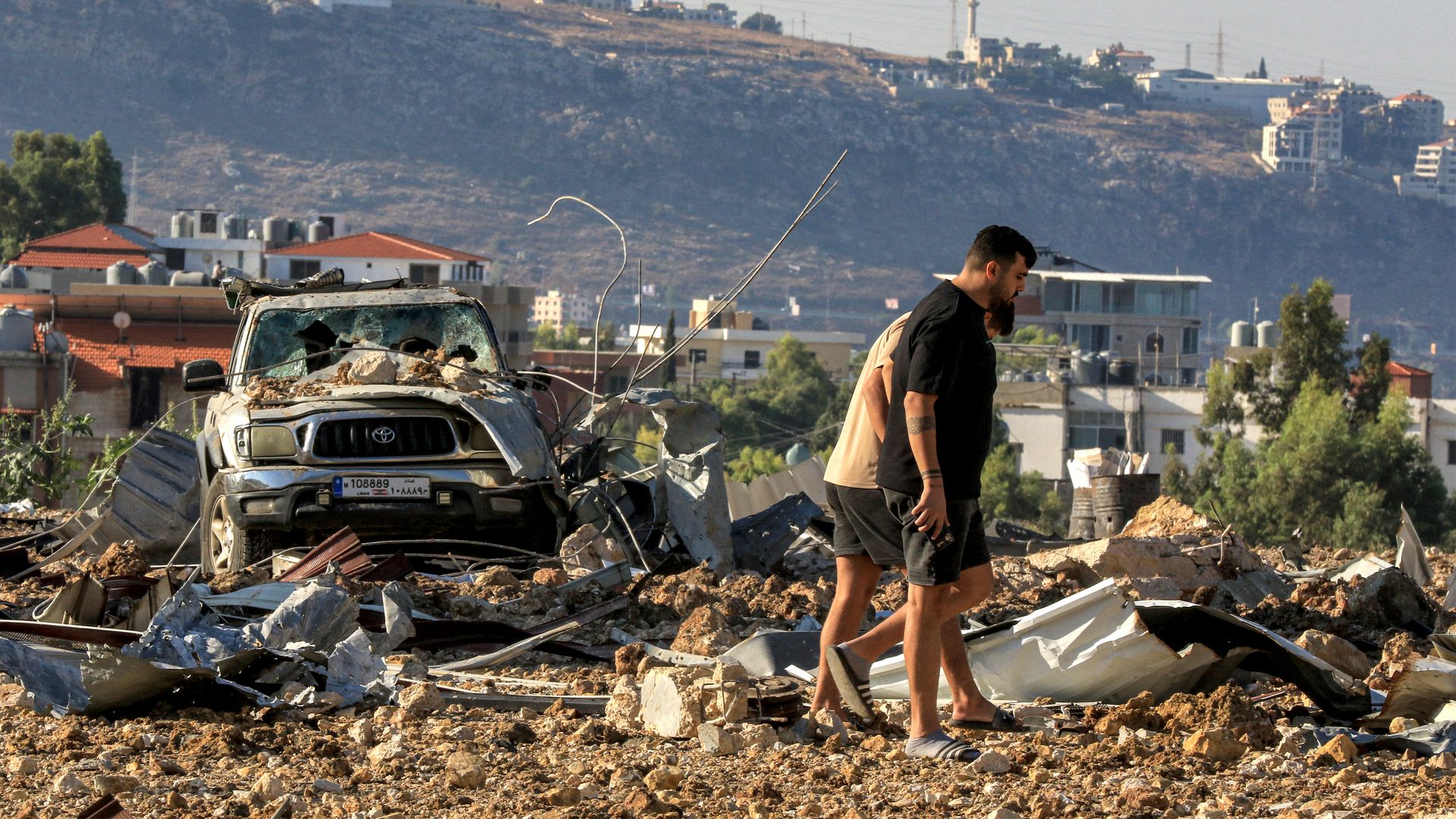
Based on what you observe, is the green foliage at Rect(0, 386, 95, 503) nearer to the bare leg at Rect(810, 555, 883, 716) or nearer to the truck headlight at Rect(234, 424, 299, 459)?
the truck headlight at Rect(234, 424, 299, 459)

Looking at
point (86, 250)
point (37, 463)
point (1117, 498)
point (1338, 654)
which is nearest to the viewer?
point (1338, 654)

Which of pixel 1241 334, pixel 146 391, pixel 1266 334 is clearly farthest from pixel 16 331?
pixel 1241 334

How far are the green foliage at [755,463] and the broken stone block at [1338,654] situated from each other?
68102 millimetres

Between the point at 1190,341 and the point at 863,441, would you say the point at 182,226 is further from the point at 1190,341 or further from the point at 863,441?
the point at 863,441

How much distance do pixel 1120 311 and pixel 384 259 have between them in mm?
56739

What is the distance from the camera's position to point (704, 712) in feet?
18.5

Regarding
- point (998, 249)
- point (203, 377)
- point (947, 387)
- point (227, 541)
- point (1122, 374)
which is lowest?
point (1122, 374)

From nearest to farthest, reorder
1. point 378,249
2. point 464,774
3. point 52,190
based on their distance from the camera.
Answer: point 464,774, point 52,190, point 378,249

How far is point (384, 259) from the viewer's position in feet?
353

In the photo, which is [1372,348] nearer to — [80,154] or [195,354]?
[195,354]

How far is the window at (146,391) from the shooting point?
62875 mm

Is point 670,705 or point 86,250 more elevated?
point 670,705

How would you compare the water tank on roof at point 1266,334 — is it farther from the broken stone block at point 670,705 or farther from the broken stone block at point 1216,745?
the broken stone block at point 1216,745

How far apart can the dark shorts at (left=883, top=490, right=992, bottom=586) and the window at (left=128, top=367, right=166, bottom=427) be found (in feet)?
198
